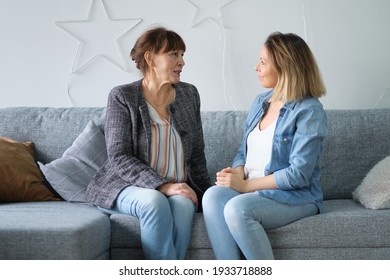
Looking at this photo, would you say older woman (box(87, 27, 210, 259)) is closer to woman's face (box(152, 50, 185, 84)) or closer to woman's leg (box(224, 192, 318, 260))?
woman's face (box(152, 50, 185, 84))

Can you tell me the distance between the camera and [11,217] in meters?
2.20

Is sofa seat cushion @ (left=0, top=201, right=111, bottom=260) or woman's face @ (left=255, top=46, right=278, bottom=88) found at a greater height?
woman's face @ (left=255, top=46, right=278, bottom=88)

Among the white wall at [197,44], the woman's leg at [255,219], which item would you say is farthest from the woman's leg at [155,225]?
the white wall at [197,44]

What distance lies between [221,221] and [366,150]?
881 millimetres

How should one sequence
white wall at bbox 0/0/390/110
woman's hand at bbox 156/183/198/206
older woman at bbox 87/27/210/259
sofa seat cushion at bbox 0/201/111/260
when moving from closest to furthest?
sofa seat cushion at bbox 0/201/111/260 < older woman at bbox 87/27/210/259 < woman's hand at bbox 156/183/198/206 < white wall at bbox 0/0/390/110

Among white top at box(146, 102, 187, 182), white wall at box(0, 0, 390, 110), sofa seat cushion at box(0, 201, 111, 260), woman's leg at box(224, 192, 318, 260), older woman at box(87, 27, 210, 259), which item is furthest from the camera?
white wall at box(0, 0, 390, 110)

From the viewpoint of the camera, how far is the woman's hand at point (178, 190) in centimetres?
235

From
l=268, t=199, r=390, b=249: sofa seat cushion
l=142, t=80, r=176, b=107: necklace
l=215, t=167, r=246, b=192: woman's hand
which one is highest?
l=142, t=80, r=176, b=107: necklace

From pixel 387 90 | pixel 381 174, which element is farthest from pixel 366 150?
pixel 387 90

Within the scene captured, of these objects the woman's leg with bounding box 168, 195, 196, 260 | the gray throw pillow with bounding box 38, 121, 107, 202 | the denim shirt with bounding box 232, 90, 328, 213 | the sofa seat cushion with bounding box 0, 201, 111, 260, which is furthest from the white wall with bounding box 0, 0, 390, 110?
the sofa seat cushion with bounding box 0, 201, 111, 260

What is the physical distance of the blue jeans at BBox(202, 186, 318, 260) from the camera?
2123mm
